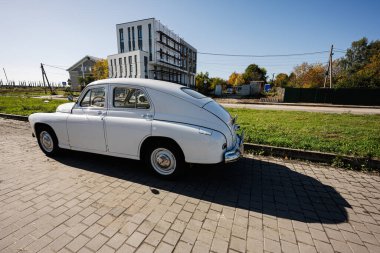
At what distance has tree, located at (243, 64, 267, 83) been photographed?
7350 centimetres

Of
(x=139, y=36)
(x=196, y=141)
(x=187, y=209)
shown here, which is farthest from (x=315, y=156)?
(x=139, y=36)

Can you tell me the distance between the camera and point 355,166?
14.6 feet

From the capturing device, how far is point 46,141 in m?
4.71

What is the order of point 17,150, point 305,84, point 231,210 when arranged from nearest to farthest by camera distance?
point 231,210 < point 17,150 < point 305,84

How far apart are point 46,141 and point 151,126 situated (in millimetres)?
3168

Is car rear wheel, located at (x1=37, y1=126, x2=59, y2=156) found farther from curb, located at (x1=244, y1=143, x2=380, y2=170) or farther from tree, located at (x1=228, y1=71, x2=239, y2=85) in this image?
tree, located at (x1=228, y1=71, x2=239, y2=85)

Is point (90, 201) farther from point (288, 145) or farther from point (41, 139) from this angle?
point (288, 145)

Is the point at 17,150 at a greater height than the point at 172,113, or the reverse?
the point at 172,113

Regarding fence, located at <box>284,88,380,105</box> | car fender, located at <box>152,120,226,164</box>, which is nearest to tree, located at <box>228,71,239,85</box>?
fence, located at <box>284,88,380,105</box>

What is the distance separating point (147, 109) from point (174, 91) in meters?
0.61

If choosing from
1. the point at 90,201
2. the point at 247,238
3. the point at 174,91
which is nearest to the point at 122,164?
the point at 90,201

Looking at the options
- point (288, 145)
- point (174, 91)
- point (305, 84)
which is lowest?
point (288, 145)

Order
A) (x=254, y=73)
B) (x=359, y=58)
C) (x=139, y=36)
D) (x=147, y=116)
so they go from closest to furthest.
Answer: (x=147, y=116) < (x=139, y=36) < (x=359, y=58) < (x=254, y=73)

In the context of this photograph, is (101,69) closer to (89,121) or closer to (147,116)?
(89,121)
